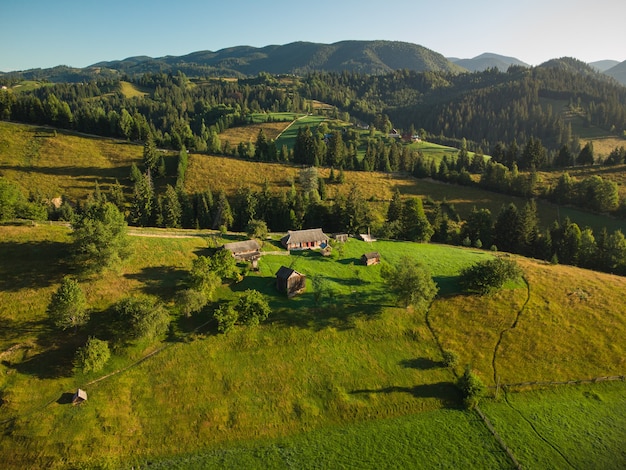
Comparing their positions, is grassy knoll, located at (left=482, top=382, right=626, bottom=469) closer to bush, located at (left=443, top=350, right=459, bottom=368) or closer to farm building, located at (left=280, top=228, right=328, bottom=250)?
bush, located at (left=443, top=350, right=459, bottom=368)

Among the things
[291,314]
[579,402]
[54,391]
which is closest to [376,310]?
[291,314]

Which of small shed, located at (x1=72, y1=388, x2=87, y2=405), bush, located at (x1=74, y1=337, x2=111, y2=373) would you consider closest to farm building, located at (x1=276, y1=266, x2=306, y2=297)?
bush, located at (x1=74, y1=337, x2=111, y2=373)

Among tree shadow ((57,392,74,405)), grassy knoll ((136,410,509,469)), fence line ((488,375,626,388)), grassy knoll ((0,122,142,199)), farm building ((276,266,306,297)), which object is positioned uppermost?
grassy knoll ((0,122,142,199))

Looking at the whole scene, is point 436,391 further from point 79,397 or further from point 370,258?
point 79,397

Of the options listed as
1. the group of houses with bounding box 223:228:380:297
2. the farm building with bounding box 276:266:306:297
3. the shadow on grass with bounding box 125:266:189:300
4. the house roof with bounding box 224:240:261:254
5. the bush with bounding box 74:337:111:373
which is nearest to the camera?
the bush with bounding box 74:337:111:373

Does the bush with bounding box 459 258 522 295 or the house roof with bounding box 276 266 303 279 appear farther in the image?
the bush with bounding box 459 258 522 295
